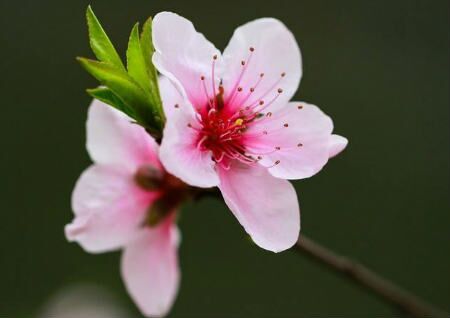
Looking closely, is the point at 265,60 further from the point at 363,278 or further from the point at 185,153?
the point at 363,278

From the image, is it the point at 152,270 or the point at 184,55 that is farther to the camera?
the point at 152,270

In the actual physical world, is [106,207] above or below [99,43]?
below

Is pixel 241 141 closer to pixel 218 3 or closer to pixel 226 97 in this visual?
pixel 226 97

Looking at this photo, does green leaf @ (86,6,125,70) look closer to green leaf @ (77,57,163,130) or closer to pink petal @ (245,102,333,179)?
green leaf @ (77,57,163,130)

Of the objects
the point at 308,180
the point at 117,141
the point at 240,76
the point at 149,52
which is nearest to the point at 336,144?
the point at 240,76

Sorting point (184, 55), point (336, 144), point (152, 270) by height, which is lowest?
point (152, 270)

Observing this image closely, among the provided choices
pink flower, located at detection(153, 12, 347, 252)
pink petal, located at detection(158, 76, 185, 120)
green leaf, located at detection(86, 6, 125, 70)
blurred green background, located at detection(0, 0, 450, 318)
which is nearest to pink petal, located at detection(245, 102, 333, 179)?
pink flower, located at detection(153, 12, 347, 252)
